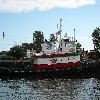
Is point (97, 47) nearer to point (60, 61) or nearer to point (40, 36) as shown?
point (40, 36)

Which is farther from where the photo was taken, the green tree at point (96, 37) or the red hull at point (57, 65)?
the green tree at point (96, 37)

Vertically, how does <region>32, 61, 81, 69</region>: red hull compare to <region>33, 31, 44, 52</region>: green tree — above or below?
below

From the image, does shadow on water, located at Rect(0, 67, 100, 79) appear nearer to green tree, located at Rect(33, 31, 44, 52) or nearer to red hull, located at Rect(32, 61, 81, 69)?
red hull, located at Rect(32, 61, 81, 69)

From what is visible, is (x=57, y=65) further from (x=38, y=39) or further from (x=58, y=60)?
(x=38, y=39)

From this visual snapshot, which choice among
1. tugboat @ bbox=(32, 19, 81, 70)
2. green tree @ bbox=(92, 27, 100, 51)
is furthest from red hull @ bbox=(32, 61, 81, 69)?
green tree @ bbox=(92, 27, 100, 51)

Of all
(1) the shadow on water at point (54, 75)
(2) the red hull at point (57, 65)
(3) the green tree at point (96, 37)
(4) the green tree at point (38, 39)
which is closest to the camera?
(1) the shadow on water at point (54, 75)

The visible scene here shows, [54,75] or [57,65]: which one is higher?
[57,65]

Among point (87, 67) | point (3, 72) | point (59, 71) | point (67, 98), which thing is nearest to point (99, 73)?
point (87, 67)

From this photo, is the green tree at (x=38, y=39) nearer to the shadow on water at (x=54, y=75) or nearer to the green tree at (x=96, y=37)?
the green tree at (x=96, y=37)

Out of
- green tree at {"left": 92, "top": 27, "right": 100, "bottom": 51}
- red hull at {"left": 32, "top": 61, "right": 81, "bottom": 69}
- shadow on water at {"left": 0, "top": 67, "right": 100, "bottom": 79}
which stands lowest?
shadow on water at {"left": 0, "top": 67, "right": 100, "bottom": 79}

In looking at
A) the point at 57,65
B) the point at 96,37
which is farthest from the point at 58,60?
the point at 96,37

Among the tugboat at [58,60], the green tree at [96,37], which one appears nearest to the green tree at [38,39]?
the green tree at [96,37]

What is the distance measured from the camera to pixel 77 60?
55.8 m

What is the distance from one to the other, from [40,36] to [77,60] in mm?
73721
